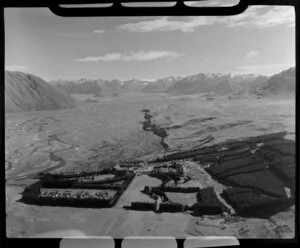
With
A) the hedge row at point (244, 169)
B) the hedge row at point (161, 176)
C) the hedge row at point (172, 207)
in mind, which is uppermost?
the hedge row at point (244, 169)

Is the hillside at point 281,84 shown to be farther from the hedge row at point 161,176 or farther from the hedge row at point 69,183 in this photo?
the hedge row at point 69,183

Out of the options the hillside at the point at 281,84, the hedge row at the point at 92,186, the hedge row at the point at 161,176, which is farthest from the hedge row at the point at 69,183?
the hillside at the point at 281,84

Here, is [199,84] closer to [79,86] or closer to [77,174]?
[79,86]

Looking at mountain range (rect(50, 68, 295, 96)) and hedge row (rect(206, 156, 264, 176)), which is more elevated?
mountain range (rect(50, 68, 295, 96))

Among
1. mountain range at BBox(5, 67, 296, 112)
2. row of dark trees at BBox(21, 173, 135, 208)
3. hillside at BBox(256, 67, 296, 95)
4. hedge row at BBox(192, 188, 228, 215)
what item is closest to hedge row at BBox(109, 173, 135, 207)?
row of dark trees at BBox(21, 173, 135, 208)

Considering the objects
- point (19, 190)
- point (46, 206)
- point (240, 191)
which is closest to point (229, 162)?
point (240, 191)

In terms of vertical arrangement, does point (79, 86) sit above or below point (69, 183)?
above

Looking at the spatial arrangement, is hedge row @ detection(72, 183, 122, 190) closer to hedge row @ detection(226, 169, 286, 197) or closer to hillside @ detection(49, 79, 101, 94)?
hillside @ detection(49, 79, 101, 94)

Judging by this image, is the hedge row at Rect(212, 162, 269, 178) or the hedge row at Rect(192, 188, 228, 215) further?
the hedge row at Rect(212, 162, 269, 178)

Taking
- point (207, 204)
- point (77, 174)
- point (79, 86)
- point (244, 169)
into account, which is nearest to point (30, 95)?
point (79, 86)
